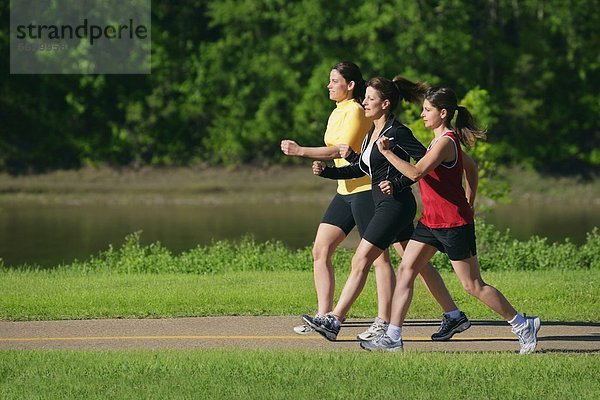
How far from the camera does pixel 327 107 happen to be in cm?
4003

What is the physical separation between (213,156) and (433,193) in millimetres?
31525

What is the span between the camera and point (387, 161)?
10281mm

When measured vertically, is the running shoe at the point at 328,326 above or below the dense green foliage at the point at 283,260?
above

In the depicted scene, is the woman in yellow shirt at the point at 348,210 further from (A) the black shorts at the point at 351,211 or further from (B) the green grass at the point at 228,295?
(B) the green grass at the point at 228,295

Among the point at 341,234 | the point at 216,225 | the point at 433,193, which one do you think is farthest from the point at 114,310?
the point at 216,225

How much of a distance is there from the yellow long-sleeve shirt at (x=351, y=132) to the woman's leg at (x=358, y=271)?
54 centimetres

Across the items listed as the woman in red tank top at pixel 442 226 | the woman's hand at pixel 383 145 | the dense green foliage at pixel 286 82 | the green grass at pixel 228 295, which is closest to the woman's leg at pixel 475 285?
the woman in red tank top at pixel 442 226

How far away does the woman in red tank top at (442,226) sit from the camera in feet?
32.3

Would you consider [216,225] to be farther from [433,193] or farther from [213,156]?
[433,193]

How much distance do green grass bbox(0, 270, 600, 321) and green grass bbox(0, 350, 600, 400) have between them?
236 centimetres

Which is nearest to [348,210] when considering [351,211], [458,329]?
[351,211]

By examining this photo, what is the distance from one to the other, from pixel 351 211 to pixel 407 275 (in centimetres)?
103

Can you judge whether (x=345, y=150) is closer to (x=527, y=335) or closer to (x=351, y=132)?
(x=351, y=132)

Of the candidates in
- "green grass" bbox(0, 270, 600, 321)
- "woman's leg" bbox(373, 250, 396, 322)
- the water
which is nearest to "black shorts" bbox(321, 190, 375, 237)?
"woman's leg" bbox(373, 250, 396, 322)
